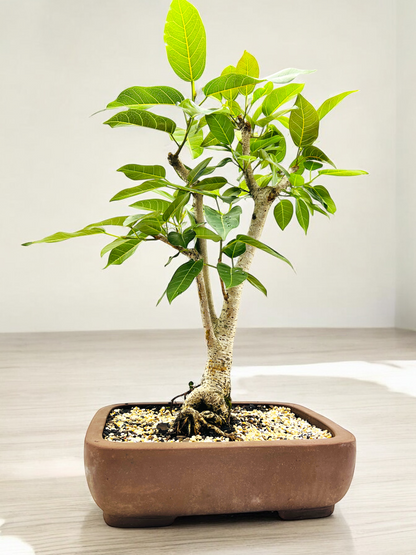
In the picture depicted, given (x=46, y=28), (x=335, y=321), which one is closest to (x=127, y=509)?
(x=335, y=321)

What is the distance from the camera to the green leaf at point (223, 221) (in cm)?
83

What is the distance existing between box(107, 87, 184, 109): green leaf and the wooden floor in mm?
730

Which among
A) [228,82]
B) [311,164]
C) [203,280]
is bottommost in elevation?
[203,280]

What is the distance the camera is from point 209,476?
0.92 m

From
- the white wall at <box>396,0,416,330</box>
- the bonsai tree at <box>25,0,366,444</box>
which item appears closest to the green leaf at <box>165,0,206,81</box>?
the bonsai tree at <box>25,0,366,444</box>

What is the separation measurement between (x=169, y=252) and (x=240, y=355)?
1.54 meters

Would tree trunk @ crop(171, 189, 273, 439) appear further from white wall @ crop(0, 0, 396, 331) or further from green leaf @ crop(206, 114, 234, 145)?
white wall @ crop(0, 0, 396, 331)

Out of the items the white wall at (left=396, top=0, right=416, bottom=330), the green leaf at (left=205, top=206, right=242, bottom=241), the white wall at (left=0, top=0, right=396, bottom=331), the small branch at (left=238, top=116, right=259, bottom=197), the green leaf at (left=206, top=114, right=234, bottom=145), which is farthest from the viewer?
the white wall at (left=396, top=0, right=416, bottom=330)

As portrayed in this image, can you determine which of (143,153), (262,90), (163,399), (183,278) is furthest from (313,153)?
(143,153)

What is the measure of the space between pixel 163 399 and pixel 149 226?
1.22 meters

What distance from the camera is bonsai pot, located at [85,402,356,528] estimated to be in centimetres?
91

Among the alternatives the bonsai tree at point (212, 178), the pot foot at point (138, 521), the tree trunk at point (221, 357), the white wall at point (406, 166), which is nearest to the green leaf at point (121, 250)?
the bonsai tree at point (212, 178)

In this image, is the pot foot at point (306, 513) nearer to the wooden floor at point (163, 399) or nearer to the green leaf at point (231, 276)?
the wooden floor at point (163, 399)

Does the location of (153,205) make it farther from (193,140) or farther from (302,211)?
(302,211)
